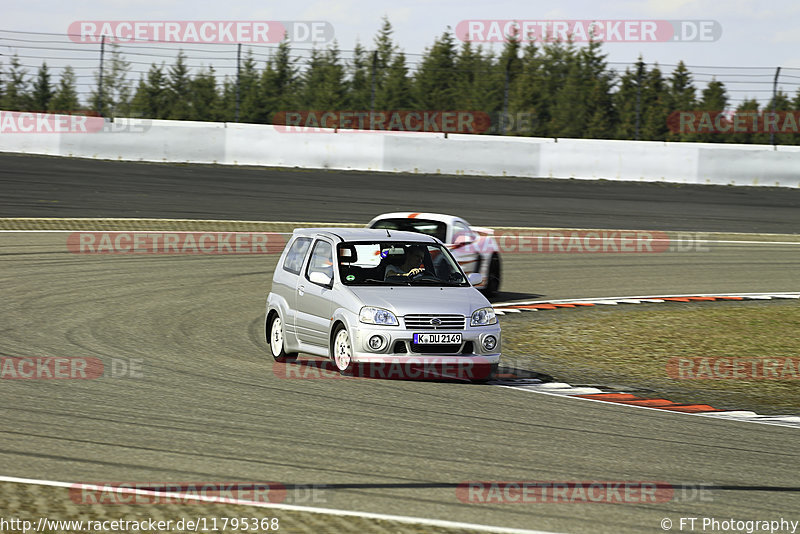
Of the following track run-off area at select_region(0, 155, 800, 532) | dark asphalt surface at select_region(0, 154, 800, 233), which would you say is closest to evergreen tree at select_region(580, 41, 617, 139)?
dark asphalt surface at select_region(0, 154, 800, 233)

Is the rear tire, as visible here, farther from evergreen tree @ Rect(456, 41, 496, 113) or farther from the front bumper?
evergreen tree @ Rect(456, 41, 496, 113)

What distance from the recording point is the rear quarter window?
11281mm

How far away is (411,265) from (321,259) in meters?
0.92

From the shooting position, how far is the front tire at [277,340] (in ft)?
36.0

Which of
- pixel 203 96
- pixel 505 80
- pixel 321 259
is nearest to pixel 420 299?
pixel 321 259

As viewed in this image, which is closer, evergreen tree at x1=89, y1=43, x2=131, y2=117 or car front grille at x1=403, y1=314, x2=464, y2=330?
car front grille at x1=403, y1=314, x2=464, y2=330

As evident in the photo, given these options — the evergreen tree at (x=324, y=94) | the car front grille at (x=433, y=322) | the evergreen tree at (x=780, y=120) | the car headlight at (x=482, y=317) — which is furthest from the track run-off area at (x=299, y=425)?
the evergreen tree at (x=324, y=94)

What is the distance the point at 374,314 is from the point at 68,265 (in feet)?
30.4

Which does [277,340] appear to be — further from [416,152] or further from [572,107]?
[572,107]

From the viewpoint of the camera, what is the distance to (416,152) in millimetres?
30000

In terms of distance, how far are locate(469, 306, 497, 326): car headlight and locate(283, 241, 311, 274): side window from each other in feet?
7.14

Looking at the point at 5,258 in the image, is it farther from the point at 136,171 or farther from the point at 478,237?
the point at 136,171

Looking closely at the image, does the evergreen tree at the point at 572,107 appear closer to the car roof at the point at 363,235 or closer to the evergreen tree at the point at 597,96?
the evergreen tree at the point at 597,96

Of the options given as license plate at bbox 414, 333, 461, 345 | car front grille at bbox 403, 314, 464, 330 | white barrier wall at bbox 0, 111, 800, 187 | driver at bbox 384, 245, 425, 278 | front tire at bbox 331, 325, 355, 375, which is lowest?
front tire at bbox 331, 325, 355, 375
